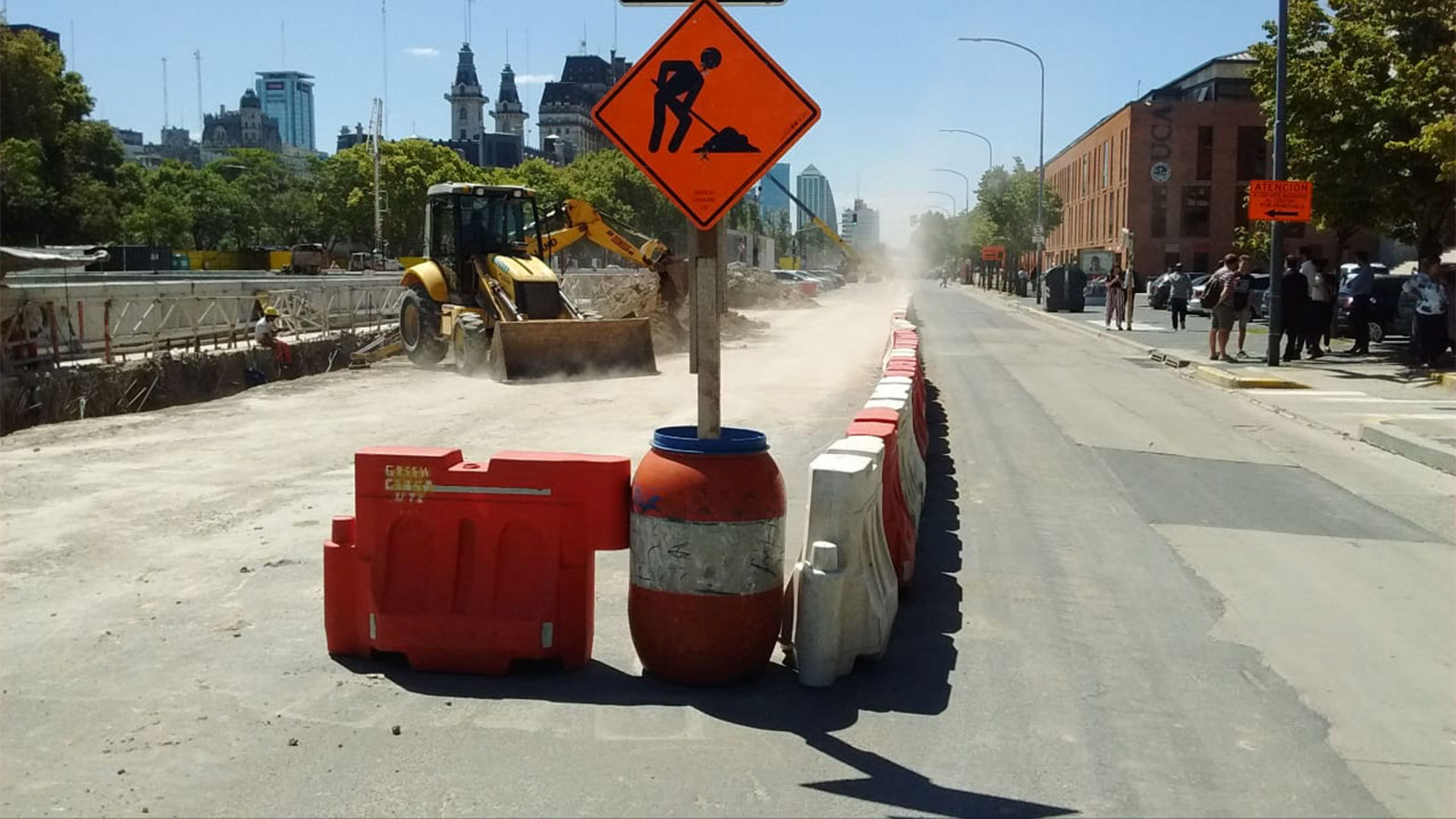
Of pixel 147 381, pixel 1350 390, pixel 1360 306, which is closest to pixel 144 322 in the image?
pixel 147 381

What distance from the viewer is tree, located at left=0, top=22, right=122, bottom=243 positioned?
48.6m

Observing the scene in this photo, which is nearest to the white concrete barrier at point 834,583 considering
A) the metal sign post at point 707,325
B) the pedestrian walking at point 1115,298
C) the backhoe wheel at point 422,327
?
the metal sign post at point 707,325

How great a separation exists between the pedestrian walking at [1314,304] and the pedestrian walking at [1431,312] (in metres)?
2.55

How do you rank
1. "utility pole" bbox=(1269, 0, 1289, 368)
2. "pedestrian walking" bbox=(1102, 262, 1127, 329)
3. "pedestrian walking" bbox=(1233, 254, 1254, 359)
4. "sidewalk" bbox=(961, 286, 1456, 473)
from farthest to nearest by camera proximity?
"pedestrian walking" bbox=(1102, 262, 1127, 329), "pedestrian walking" bbox=(1233, 254, 1254, 359), "utility pole" bbox=(1269, 0, 1289, 368), "sidewalk" bbox=(961, 286, 1456, 473)

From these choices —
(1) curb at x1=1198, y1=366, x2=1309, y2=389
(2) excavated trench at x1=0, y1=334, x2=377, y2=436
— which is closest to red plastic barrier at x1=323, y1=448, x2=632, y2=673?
(2) excavated trench at x1=0, y1=334, x2=377, y2=436

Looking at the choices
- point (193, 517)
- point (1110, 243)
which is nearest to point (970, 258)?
point (1110, 243)

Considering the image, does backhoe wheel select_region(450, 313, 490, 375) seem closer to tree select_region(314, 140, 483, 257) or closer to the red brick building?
the red brick building

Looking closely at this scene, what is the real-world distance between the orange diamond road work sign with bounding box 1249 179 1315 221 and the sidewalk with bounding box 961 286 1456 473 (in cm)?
254

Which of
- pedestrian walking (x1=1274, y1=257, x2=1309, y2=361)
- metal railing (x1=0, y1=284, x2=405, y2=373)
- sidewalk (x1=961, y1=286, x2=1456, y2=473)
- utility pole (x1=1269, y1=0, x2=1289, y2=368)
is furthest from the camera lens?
pedestrian walking (x1=1274, y1=257, x2=1309, y2=361)

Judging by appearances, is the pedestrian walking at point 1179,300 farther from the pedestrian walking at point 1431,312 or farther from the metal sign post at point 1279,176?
the pedestrian walking at point 1431,312

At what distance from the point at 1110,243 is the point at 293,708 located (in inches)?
3112

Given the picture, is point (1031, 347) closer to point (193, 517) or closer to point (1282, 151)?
point (1282, 151)

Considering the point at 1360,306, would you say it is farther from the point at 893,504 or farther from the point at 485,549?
the point at 485,549

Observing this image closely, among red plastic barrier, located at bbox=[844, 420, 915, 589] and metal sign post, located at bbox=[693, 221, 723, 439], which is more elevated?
metal sign post, located at bbox=[693, 221, 723, 439]
